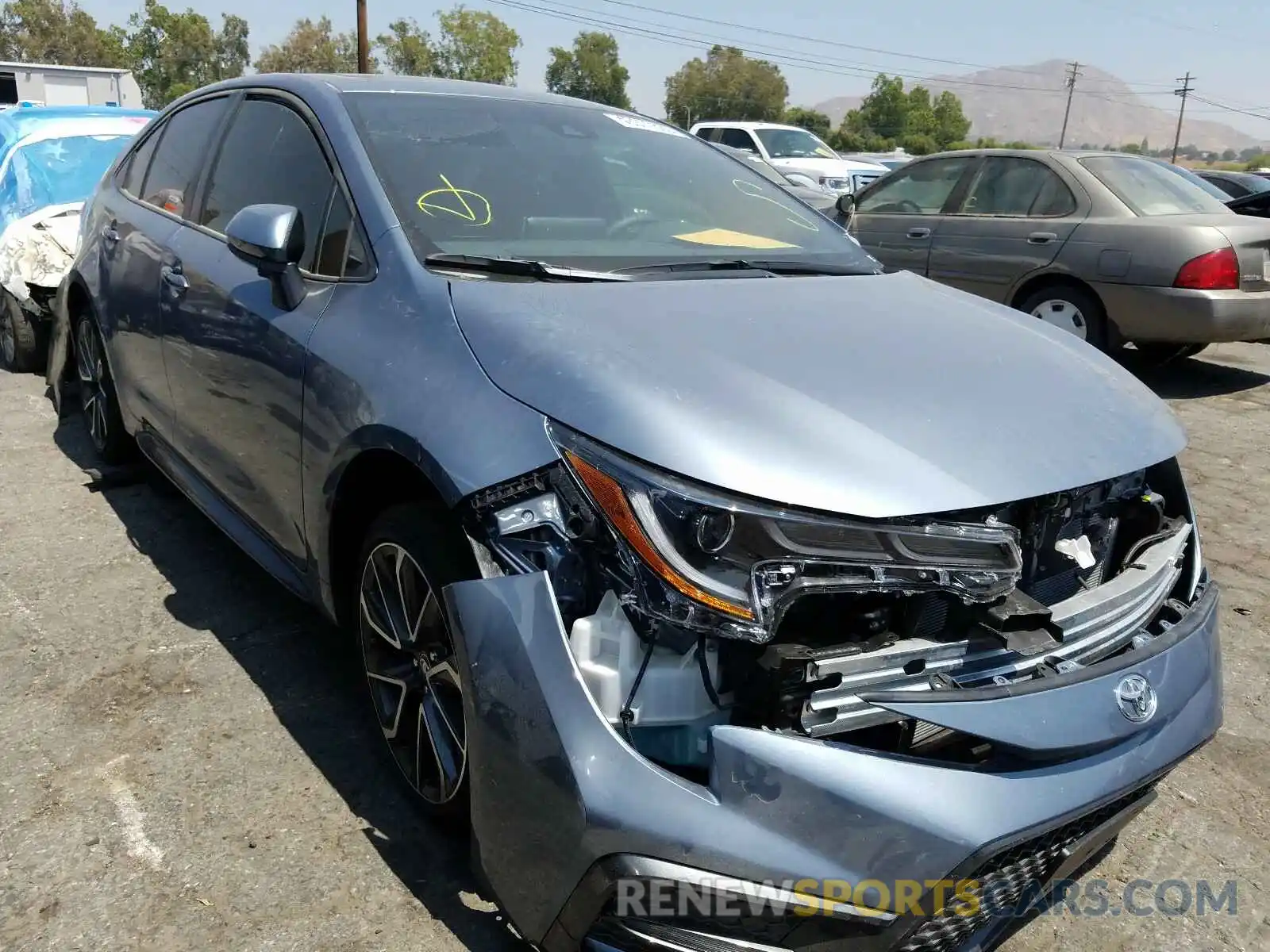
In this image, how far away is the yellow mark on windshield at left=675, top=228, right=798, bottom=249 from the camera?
9.66 feet

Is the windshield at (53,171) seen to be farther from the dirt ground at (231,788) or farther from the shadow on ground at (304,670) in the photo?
the dirt ground at (231,788)

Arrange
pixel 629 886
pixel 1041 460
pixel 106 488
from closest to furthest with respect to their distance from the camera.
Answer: pixel 629 886, pixel 1041 460, pixel 106 488

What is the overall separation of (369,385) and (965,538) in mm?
1272

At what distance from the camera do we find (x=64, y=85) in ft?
73.2

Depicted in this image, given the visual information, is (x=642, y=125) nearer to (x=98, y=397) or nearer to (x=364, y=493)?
(x=364, y=493)

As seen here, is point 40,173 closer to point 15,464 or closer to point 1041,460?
point 15,464

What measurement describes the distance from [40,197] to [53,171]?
0.31 m

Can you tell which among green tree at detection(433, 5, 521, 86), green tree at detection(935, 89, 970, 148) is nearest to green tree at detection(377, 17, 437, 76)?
green tree at detection(433, 5, 521, 86)

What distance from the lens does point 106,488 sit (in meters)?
4.63

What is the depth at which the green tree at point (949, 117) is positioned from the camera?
11469 centimetres

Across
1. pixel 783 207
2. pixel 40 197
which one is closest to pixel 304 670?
pixel 783 207

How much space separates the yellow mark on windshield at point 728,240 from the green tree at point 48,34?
286ft

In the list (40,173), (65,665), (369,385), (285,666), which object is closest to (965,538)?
(369,385)

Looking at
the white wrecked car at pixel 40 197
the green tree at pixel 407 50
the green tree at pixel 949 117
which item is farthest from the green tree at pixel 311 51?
the white wrecked car at pixel 40 197
